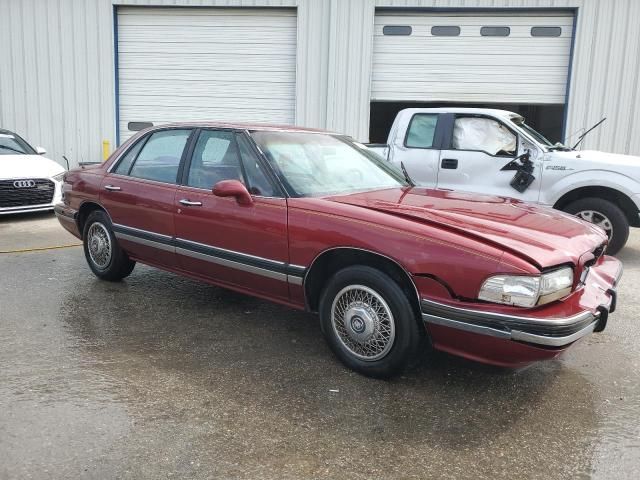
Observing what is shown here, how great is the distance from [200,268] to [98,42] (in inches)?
398

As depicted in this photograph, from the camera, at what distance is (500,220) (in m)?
3.30

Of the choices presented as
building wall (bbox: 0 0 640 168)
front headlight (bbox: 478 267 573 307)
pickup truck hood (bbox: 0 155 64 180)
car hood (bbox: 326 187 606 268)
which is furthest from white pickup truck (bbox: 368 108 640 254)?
pickup truck hood (bbox: 0 155 64 180)

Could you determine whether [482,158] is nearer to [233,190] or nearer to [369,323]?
[233,190]

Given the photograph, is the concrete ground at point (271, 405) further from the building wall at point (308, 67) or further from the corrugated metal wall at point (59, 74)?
the corrugated metal wall at point (59, 74)

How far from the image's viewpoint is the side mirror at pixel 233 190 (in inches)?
142

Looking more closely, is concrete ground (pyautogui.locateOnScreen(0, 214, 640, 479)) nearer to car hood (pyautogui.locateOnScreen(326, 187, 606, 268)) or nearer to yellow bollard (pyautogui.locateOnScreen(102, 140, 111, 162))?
car hood (pyautogui.locateOnScreen(326, 187, 606, 268))

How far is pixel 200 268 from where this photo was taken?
4.16m

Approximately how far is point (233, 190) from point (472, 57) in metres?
9.51

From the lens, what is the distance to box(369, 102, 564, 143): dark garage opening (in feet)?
43.9

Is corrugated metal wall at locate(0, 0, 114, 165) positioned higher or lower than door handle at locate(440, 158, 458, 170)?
higher

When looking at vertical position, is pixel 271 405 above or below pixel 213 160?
below

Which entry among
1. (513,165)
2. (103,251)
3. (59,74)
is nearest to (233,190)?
(103,251)

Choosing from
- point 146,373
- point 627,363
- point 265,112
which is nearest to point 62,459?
point 146,373

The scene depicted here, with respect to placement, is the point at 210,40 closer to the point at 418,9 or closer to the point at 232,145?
the point at 418,9
